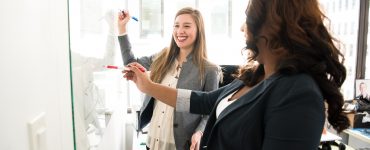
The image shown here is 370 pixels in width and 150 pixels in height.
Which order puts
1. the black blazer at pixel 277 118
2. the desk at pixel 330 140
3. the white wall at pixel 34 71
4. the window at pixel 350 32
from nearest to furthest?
1. the white wall at pixel 34 71
2. the black blazer at pixel 277 118
3. the desk at pixel 330 140
4. the window at pixel 350 32

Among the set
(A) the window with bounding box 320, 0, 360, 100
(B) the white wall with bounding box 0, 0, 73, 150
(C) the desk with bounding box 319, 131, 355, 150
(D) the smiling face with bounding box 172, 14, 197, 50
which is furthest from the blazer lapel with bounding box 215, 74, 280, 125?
(A) the window with bounding box 320, 0, 360, 100

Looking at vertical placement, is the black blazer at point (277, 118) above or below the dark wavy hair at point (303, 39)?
below

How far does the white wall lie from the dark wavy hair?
1.53ft

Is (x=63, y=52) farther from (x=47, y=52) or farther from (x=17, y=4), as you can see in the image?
(x=17, y=4)

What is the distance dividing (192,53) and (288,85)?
0.99m

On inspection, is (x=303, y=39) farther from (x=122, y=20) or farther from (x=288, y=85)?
(x=122, y=20)

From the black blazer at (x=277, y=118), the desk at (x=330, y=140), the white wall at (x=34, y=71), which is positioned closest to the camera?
the white wall at (x=34, y=71)

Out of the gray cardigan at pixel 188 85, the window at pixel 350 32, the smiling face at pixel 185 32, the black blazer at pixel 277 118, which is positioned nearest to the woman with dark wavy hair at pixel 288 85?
the black blazer at pixel 277 118

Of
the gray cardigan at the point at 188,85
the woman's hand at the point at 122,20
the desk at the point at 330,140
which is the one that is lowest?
the desk at the point at 330,140

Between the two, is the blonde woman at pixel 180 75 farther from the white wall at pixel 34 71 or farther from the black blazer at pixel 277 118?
the white wall at pixel 34 71

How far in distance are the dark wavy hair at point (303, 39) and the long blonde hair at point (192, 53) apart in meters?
0.85

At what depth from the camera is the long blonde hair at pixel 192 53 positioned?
1.59 m

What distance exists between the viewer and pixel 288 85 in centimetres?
65

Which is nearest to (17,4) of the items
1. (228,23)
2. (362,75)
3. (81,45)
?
(81,45)
